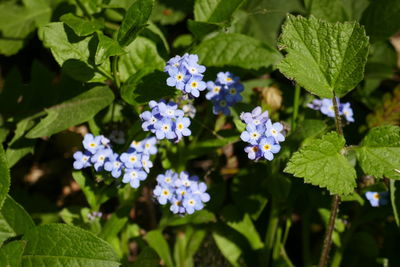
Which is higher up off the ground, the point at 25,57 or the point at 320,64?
the point at 320,64

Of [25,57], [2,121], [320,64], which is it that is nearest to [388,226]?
[320,64]

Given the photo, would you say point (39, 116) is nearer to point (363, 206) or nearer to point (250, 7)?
point (250, 7)

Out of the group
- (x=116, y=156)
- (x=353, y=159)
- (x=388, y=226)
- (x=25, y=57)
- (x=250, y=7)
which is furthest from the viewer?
(x=25, y=57)

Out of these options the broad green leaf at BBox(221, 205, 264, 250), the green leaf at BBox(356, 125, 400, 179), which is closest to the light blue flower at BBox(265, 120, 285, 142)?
the green leaf at BBox(356, 125, 400, 179)

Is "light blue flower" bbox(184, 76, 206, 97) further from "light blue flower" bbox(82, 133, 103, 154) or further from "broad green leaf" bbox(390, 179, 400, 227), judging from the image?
"broad green leaf" bbox(390, 179, 400, 227)

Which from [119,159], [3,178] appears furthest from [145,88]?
[3,178]

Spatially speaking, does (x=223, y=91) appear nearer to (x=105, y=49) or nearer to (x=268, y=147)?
(x=268, y=147)

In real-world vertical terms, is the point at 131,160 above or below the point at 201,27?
below
